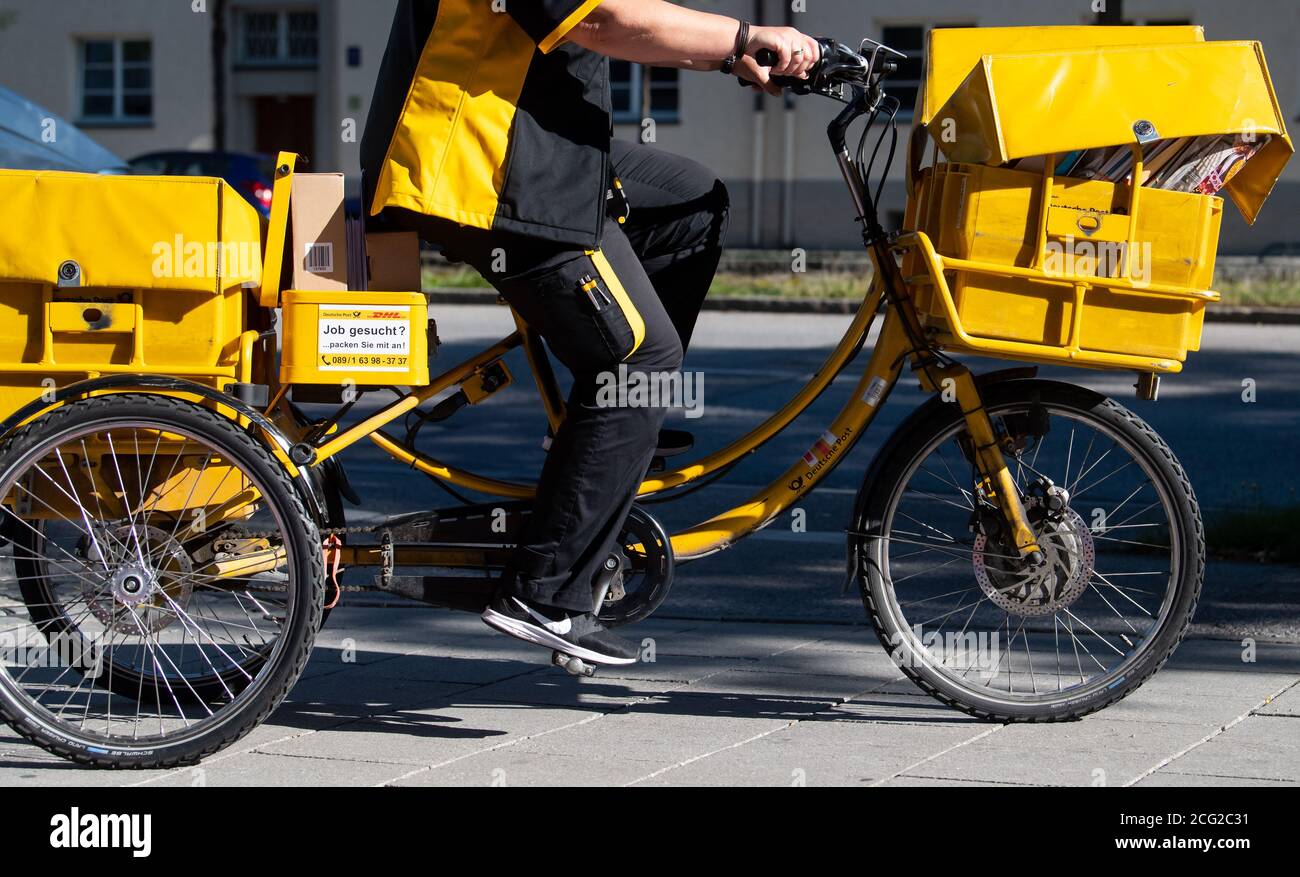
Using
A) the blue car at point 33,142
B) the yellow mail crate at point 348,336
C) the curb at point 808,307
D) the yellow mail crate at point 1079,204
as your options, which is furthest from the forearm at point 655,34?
the curb at point 808,307

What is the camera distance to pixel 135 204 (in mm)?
3545

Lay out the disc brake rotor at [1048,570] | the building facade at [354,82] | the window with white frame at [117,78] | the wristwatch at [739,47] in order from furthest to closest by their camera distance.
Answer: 1. the window with white frame at [117,78]
2. the building facade at [354,82]
3. the disc brake rotor at [1048,570]
4. the wristwatch at [739,47]

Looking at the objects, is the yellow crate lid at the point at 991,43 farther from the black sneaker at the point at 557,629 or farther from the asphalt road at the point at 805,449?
the black sneaker at the point at 557,629

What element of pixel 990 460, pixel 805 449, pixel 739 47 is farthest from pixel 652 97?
pixel 739 47

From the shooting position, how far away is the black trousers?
353 centimetres

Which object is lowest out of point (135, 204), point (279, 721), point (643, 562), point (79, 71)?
point (279, 721)

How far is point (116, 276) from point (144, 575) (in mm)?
670

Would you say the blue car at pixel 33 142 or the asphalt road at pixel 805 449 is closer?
the asphalt road at pixel 805 449

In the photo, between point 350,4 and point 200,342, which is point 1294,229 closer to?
point 350,4

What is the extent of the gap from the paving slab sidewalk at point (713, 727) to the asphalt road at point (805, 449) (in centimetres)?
62

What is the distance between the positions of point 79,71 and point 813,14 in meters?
13.5

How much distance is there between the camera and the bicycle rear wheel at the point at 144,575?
355cm

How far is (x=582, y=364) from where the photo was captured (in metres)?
3.62

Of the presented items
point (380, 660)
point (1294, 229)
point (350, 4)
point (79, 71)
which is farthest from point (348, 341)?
point (79, 71)
